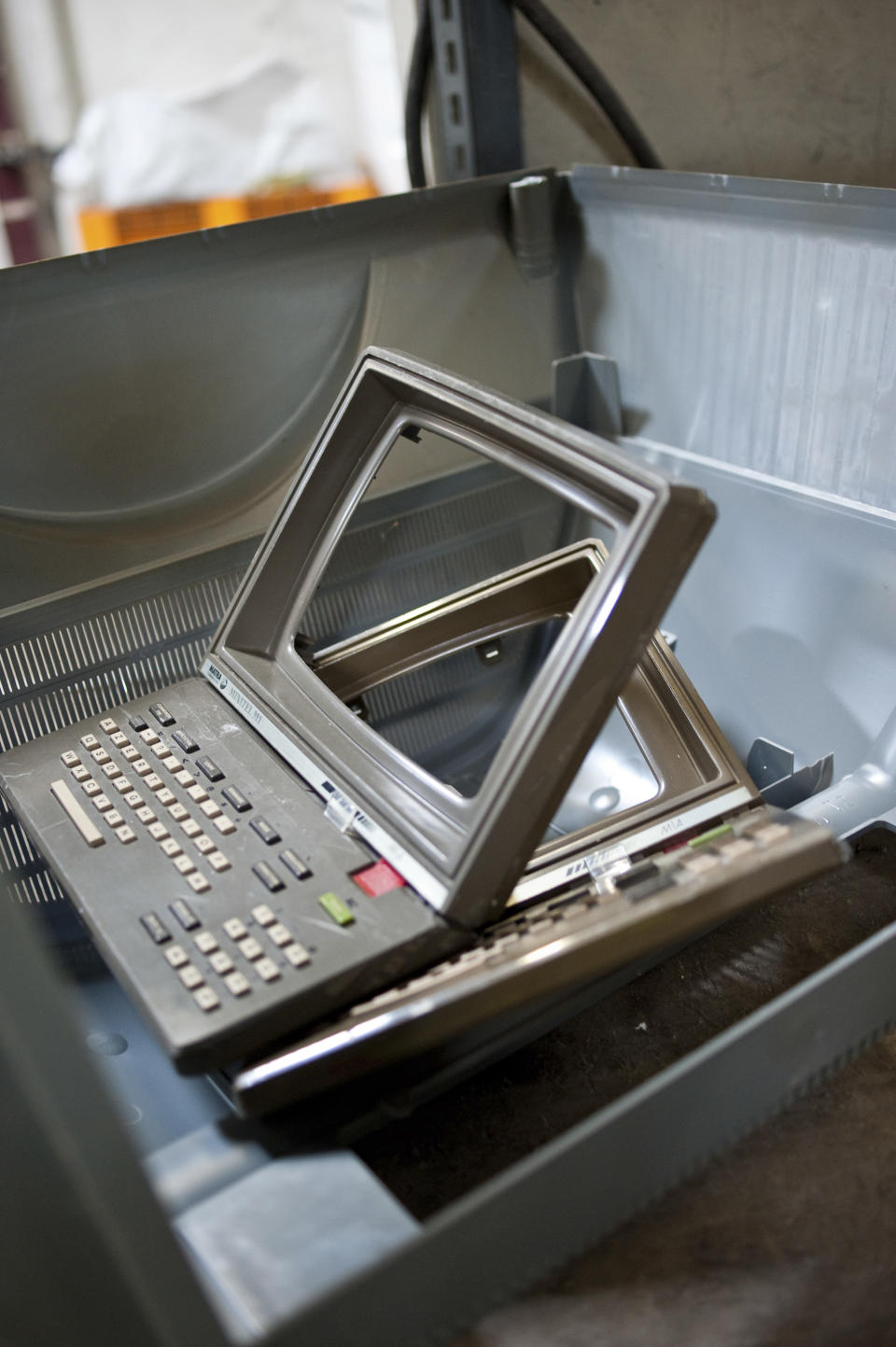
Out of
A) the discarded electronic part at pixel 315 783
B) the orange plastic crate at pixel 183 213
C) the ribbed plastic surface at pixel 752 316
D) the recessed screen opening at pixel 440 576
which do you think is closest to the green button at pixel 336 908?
the discarded electronic part at pixel 315 783

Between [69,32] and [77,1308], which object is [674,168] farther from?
[69,32]

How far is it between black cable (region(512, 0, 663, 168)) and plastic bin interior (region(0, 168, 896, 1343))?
0.65 ft

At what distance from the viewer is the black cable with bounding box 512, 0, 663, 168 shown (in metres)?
1.29

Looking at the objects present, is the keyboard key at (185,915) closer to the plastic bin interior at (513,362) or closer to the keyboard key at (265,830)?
the keyboard key at (265,830)

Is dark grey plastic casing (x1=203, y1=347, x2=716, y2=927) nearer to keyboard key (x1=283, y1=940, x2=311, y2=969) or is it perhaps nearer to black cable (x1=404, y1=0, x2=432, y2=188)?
keyboard key (x1=283, y1=940, x2=311, y2=969)

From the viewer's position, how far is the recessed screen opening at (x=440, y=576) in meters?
1.15

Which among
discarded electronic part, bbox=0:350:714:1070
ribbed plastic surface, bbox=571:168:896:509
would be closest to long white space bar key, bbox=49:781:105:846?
discarded electronic part, bbox=0:350:714:1070

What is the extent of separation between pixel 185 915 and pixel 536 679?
11.2 inches

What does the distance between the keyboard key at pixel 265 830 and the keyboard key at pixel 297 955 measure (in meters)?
0.11

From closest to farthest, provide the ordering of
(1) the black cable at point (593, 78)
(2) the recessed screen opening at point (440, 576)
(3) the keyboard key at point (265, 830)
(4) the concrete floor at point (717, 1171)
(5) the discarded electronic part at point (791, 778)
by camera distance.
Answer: (4) the concrete floor at point (717, 1171) < (3) the keyboard key at point (265, 830) < (5) the discarded electronic part at point (791, 778) < (2) the recessed screen opening at point (440, 576) < (1) the black cable at point (593, 78)

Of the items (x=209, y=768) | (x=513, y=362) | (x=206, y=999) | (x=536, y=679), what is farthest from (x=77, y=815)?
(x=513, y=362)

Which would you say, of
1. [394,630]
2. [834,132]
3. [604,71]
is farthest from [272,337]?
[834,132]

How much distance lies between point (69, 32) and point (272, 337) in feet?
9.31

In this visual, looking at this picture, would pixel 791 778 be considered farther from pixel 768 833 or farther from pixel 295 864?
pixel 295 864
